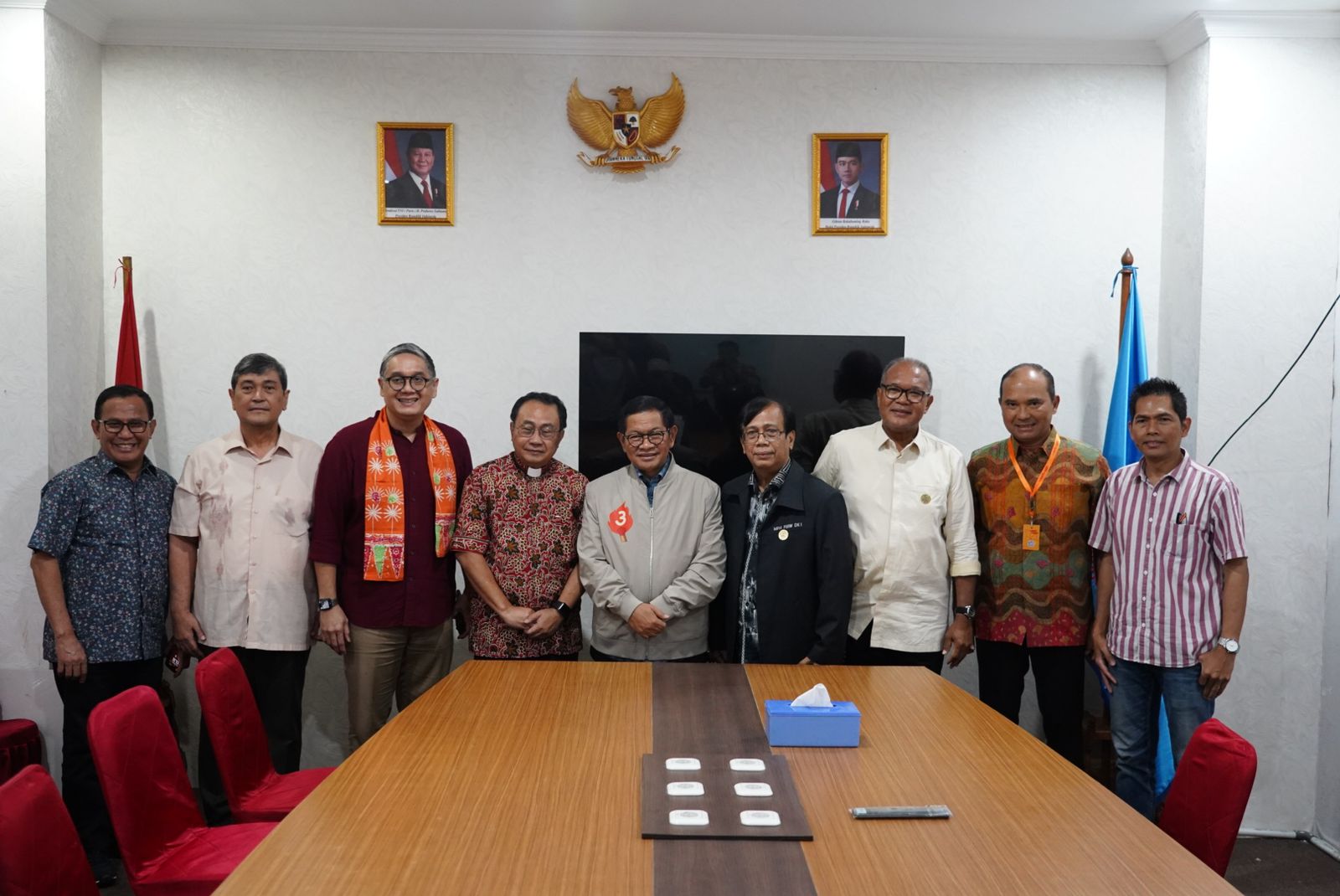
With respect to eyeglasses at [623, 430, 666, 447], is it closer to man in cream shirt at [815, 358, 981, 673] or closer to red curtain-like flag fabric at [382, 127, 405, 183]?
man in cream shirt at [815, 358, 981, 673]

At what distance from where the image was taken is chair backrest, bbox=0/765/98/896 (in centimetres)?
187

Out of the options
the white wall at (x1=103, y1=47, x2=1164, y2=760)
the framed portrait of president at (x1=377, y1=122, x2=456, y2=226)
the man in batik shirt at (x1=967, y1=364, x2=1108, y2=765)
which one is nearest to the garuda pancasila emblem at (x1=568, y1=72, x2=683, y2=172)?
the white wall at (x1=103, y1=47, x2=1164, y2=760)

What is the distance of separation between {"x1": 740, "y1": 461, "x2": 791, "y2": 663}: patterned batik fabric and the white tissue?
3.46 ft

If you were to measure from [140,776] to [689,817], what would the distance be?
58.5 inches

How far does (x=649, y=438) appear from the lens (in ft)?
12.0

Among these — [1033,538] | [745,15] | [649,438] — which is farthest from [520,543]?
[745,15]

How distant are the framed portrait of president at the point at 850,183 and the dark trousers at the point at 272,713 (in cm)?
304

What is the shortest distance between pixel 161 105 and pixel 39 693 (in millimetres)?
2705

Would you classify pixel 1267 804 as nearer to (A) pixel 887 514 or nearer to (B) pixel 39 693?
(A) pixel 887 514

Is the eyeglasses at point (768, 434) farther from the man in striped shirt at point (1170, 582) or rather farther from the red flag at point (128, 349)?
the red flag at point (128, 349)

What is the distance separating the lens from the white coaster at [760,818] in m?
1.95

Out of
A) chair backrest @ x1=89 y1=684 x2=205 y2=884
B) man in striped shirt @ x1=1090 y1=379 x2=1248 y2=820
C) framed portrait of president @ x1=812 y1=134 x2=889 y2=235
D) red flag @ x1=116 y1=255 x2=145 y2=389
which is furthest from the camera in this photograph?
framed portrait of president @ x1=812 y1=134 x2=889 y2=235

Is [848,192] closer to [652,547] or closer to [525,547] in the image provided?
[652,547]

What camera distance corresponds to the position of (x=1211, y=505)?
3.43 m
